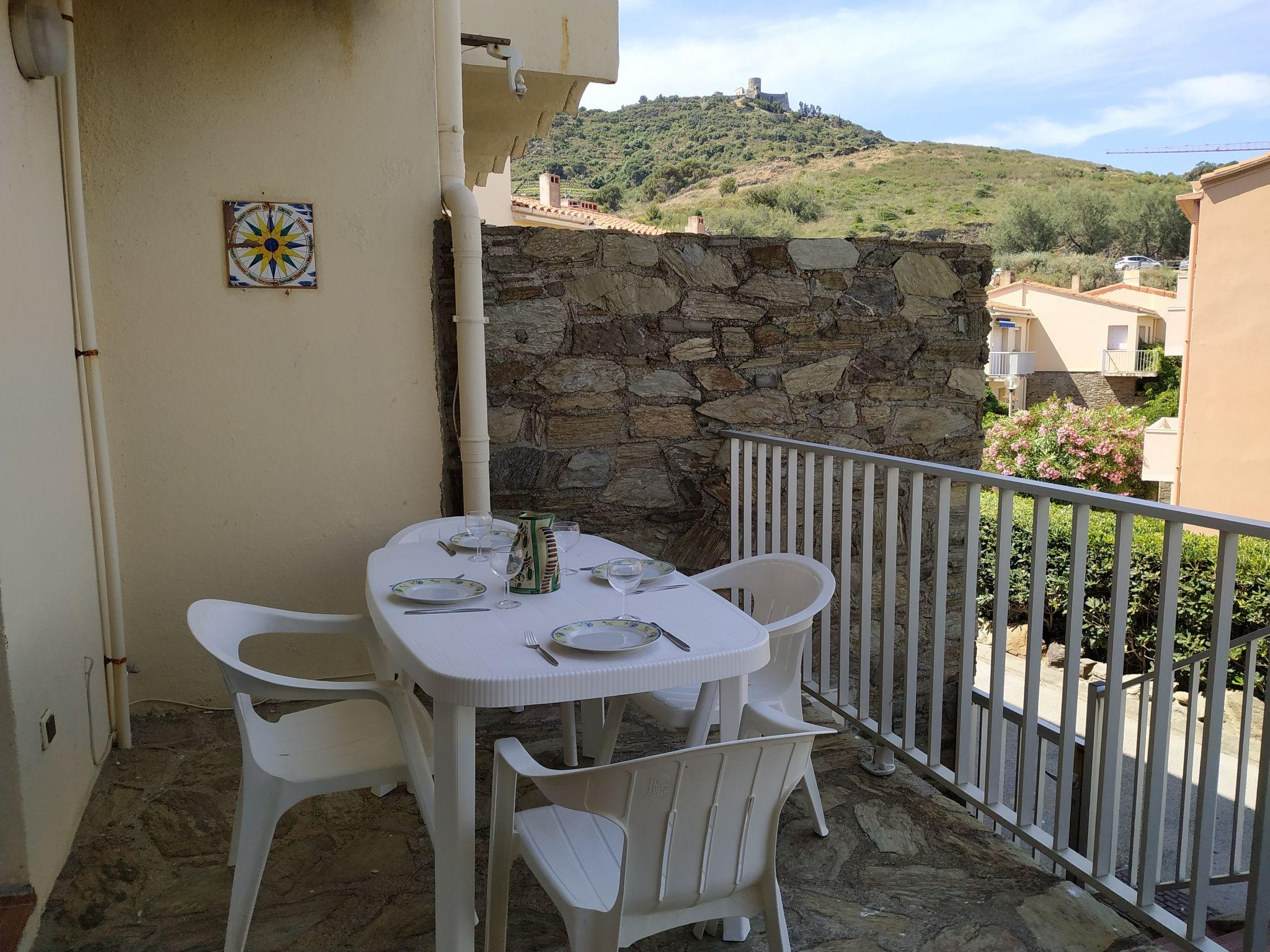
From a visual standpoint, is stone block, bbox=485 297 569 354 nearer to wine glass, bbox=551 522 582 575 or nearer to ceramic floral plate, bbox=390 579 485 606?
wine glass, bbox=551 522 582 575

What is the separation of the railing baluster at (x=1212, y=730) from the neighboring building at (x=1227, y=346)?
9.38 metres

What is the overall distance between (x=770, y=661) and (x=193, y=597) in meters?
2.06

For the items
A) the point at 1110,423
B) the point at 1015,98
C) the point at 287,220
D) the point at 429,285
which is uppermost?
the point at 1015,98

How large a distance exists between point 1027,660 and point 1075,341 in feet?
79.3

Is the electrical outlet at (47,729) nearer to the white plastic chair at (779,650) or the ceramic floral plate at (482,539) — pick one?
the ceramic floral plate at (482,539)

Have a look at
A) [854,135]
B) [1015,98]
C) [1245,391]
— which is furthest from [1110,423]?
[1015,98]

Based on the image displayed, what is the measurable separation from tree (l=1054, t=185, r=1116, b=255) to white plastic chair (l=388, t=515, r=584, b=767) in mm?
30929

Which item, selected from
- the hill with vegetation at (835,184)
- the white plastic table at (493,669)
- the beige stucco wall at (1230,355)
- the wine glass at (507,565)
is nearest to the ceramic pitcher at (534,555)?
the wine glass at (507,565)

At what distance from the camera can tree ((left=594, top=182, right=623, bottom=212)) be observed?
24.9 m

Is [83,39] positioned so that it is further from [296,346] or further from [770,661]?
[770,661]

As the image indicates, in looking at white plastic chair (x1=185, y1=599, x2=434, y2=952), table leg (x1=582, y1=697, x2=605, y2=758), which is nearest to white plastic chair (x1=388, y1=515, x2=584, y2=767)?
→ table leg (x1=582, y1=697, x2=605, y2=758)

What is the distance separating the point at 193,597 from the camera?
3.13 meters

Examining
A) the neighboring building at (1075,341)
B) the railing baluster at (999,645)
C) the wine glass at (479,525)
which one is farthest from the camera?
the neighboring building at (1075,341)

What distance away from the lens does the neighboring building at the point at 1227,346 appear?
9.42m
